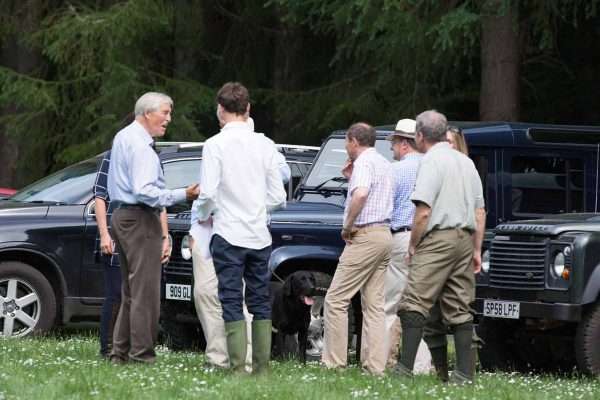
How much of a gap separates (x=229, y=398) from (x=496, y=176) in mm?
5679

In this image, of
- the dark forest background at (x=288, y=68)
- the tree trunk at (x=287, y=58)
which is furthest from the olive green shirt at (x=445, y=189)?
the tree trunk at (x=287, y=58)

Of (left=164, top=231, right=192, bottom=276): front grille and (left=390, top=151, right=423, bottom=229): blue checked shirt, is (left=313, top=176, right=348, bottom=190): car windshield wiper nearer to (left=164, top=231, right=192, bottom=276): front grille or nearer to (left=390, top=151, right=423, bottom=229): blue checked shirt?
(left=164, top=231, right=192, bottom=276): front grille

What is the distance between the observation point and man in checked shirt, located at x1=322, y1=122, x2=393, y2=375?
951cm

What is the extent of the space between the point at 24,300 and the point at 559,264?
5.01 metres

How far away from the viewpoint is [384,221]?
9617 millimetres

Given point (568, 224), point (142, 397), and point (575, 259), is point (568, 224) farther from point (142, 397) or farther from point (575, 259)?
point (142, 397)

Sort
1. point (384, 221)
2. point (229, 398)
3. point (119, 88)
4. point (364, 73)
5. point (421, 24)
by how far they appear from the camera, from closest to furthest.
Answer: point (229, 398) < point (384, 221) < point (421, 24) < point (119, 88) < point (364, 73)

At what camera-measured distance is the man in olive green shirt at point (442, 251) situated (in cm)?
838

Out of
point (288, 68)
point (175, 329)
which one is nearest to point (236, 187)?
point (175, 329)

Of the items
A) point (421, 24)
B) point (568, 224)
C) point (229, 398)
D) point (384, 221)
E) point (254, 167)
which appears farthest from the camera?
point (421, 24)

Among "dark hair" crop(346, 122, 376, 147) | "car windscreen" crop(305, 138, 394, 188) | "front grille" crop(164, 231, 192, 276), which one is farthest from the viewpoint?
"car windscreen" crop(305, 138, 394, 188)

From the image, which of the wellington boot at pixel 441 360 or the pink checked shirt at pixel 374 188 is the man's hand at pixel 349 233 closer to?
the pink checked shirt at pixel 374 188

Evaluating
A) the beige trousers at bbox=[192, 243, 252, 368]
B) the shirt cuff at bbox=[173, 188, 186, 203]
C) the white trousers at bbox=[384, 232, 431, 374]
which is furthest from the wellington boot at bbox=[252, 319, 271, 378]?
the white trousers at bbox=[384, 232, 431, 374]

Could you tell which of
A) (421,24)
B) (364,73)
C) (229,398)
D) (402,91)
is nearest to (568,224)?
(229,398)
